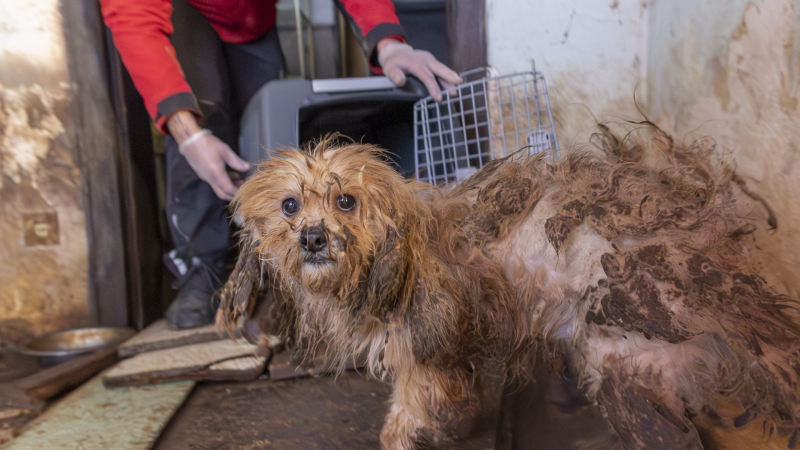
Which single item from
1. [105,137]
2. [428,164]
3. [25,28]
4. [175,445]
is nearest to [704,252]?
[428,164]

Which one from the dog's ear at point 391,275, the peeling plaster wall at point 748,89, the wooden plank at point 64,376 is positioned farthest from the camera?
the wooden plank at point 64,376

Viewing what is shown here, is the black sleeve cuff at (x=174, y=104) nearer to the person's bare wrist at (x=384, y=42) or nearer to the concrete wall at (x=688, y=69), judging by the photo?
the person's bare wrist at (x=384, y=42)

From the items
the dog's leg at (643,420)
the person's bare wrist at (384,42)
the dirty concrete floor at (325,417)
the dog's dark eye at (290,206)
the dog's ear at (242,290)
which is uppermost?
the person's bare wrist at (384,42)

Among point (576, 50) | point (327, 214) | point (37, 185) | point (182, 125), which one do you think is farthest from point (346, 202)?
point (37, 185)

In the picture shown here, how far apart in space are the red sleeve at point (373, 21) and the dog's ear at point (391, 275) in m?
1.33

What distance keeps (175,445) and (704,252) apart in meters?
1.51

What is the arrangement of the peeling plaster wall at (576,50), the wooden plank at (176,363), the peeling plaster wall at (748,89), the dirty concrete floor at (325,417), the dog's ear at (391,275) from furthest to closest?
the peeling plaster wall at (576,50)
the wooden plank at (176,363)
the peeling plaster wall at (748,89)
the dirty concrete floor at (325,417)
the dog's ear at (391,275)

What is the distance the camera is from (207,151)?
1.96 m

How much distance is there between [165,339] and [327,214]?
4.71 ft

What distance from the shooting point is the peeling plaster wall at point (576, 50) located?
224 cm

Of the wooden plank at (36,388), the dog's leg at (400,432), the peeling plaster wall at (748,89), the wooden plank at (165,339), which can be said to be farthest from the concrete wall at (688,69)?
the wooden plank at (36,388)

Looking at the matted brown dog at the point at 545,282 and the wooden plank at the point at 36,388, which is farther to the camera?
the wooden plank at the point at 36,388

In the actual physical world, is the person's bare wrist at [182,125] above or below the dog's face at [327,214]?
above

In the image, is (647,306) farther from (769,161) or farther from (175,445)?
(175,445)
